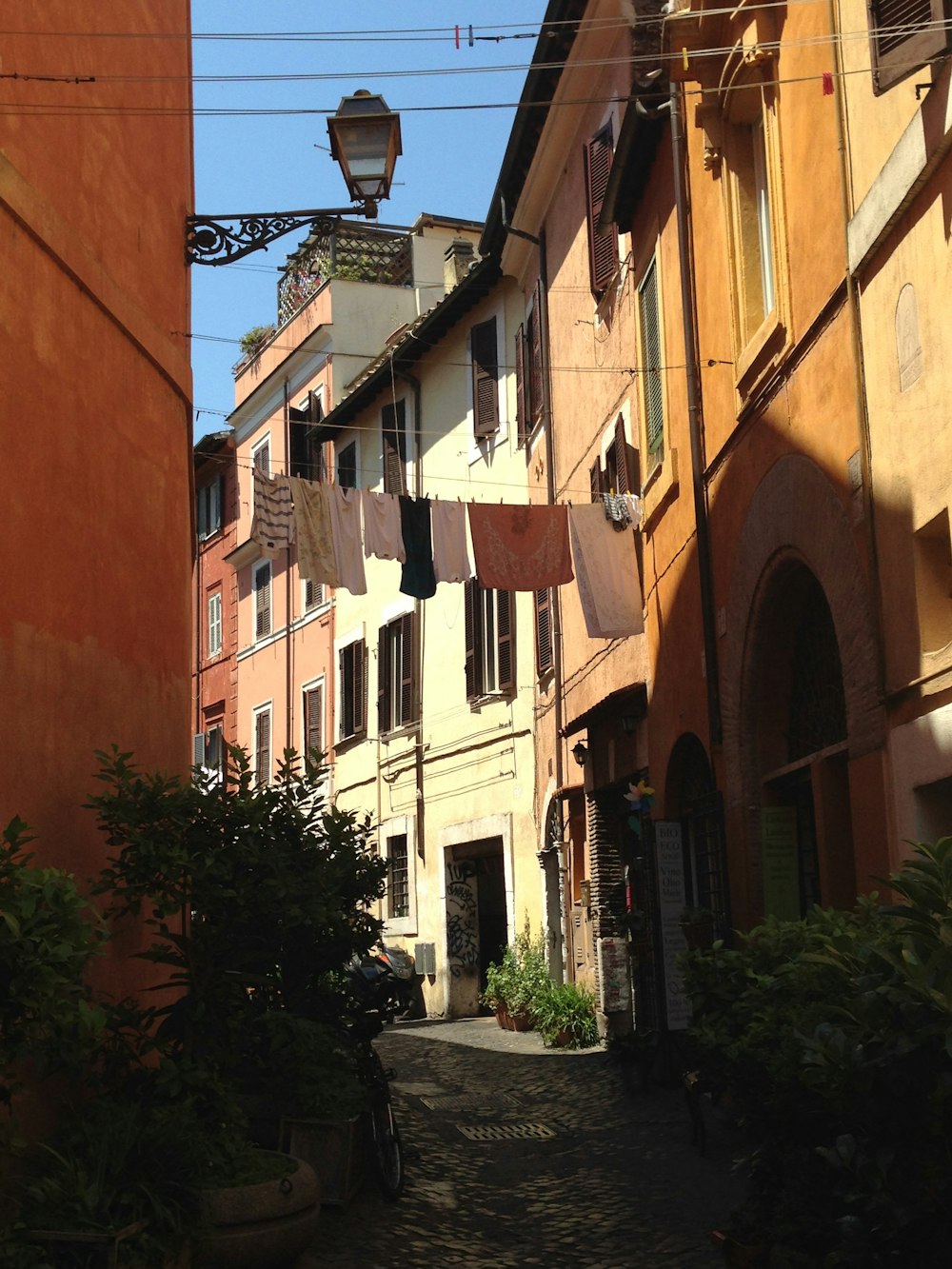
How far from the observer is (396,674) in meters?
23.5

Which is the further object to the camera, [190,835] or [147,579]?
[147,579]

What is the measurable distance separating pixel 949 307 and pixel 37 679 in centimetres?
459

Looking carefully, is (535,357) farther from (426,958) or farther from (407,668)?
(426,958)

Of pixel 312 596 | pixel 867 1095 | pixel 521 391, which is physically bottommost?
pixel 867 1095

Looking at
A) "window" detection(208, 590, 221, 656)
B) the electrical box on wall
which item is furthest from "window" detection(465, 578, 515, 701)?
"window" detection(208, 590, 221, 656)

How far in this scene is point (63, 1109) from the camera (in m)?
7.12

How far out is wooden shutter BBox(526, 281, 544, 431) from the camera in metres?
18.8

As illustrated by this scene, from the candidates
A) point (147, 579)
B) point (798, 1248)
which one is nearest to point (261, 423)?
point (147, 579)

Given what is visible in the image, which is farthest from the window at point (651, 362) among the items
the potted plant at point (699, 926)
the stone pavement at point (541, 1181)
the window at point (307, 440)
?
the window at point (307, 440)

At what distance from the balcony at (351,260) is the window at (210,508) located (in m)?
4.41

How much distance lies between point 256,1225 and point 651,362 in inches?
357

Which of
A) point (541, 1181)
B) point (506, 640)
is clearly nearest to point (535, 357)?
point (506, 640)

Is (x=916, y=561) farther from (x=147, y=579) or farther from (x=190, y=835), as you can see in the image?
(x=147, y=579)

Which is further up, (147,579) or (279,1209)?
(147,579)
